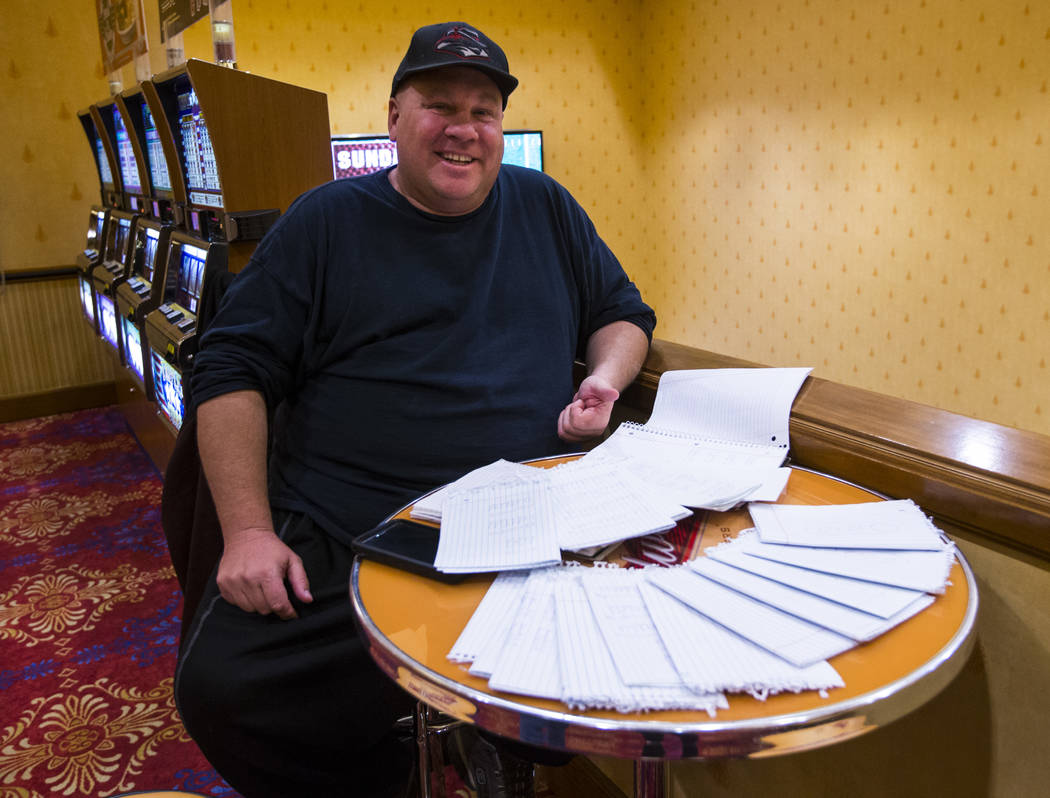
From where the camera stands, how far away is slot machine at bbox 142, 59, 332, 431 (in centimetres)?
218

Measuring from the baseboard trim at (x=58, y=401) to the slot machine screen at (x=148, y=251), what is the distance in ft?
5.71

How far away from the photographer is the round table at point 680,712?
62 cm

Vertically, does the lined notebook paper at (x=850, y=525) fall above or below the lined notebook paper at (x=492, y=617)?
above

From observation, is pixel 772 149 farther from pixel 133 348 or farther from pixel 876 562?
pixel 876 562

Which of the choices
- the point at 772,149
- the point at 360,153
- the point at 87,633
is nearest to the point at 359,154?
the point at 360,153

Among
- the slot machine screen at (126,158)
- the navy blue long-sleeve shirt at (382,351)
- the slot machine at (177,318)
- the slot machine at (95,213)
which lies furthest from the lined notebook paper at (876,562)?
the slot machine at (95,213)

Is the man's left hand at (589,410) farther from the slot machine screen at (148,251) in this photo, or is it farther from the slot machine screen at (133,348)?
the slot machine screen at (148,251)

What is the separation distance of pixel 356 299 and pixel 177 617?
1553 millimetres

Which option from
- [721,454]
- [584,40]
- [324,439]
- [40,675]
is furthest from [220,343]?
[584,40]

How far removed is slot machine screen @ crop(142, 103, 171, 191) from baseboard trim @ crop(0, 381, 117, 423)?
194 cm

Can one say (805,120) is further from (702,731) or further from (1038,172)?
(702,731)

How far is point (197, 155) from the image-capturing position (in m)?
2.46

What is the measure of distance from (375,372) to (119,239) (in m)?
3.01

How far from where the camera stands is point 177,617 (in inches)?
94.7
